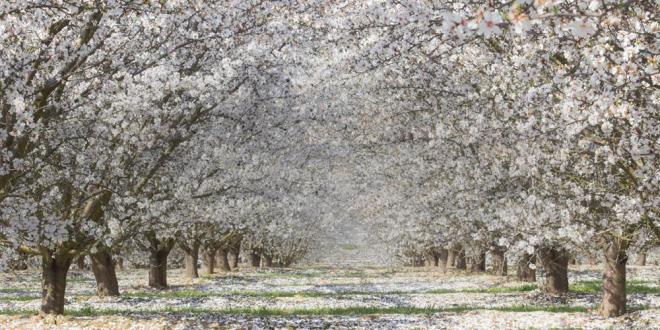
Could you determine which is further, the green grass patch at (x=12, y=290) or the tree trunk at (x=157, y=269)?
the tree trunk at (x=157, y=269)

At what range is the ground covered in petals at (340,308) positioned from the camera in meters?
17.9

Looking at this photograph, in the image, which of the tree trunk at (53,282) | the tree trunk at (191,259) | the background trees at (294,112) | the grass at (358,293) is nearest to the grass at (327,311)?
the tree trunk at (53,282)

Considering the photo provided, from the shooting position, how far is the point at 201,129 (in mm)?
19828

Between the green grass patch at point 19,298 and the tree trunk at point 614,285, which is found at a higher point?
the tree trunk at point 614,285

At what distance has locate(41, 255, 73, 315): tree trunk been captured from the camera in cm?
1855

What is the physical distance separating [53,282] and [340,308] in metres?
9.34

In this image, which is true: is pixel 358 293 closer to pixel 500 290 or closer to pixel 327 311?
pixel 500 290

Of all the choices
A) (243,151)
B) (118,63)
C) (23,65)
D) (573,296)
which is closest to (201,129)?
(243,151)

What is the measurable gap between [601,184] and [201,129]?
1146cm

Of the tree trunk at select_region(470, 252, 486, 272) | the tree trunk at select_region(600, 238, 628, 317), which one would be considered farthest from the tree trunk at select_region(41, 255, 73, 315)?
the tree trunk at select_region(470, 252, 486, 272)

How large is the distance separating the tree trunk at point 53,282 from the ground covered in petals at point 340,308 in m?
0.53

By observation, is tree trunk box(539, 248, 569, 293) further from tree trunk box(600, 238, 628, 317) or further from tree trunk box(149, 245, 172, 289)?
tree trunk box(149, 245, 172, 289)

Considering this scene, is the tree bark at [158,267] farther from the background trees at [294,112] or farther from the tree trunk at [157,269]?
the background trees at [294,112]

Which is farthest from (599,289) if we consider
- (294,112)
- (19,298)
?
(19,298)
